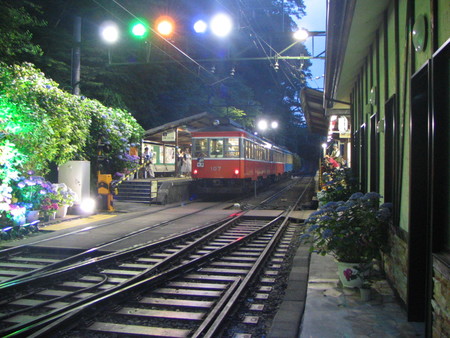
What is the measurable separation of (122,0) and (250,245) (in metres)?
16.5

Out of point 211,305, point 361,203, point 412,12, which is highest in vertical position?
point 412,12

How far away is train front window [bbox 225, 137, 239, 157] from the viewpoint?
16.7 m

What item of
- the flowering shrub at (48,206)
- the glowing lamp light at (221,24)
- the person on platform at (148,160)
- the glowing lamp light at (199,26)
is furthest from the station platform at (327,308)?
the person on platform at (148,160)

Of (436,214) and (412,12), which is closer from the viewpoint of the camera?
(436,214)

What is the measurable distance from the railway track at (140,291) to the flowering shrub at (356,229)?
1.30m

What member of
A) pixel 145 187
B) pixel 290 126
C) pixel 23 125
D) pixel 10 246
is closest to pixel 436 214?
pixel 10 246

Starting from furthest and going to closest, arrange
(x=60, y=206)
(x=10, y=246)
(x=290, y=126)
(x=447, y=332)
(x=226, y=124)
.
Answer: (x=290, y=126), (x=226, y=124), (x=60, y=206), (x=10, y=246), (x=447, y=332)

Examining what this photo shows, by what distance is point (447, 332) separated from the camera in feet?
8.74

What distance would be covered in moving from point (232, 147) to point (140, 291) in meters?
12.1

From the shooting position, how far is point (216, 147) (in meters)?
17.0

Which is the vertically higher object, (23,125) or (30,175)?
(23,125)

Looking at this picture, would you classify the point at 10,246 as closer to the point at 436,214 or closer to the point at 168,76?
the point at 436,214

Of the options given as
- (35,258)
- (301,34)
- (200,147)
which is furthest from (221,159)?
(35,258)

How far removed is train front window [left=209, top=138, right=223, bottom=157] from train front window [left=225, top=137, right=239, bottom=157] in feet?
0.92
